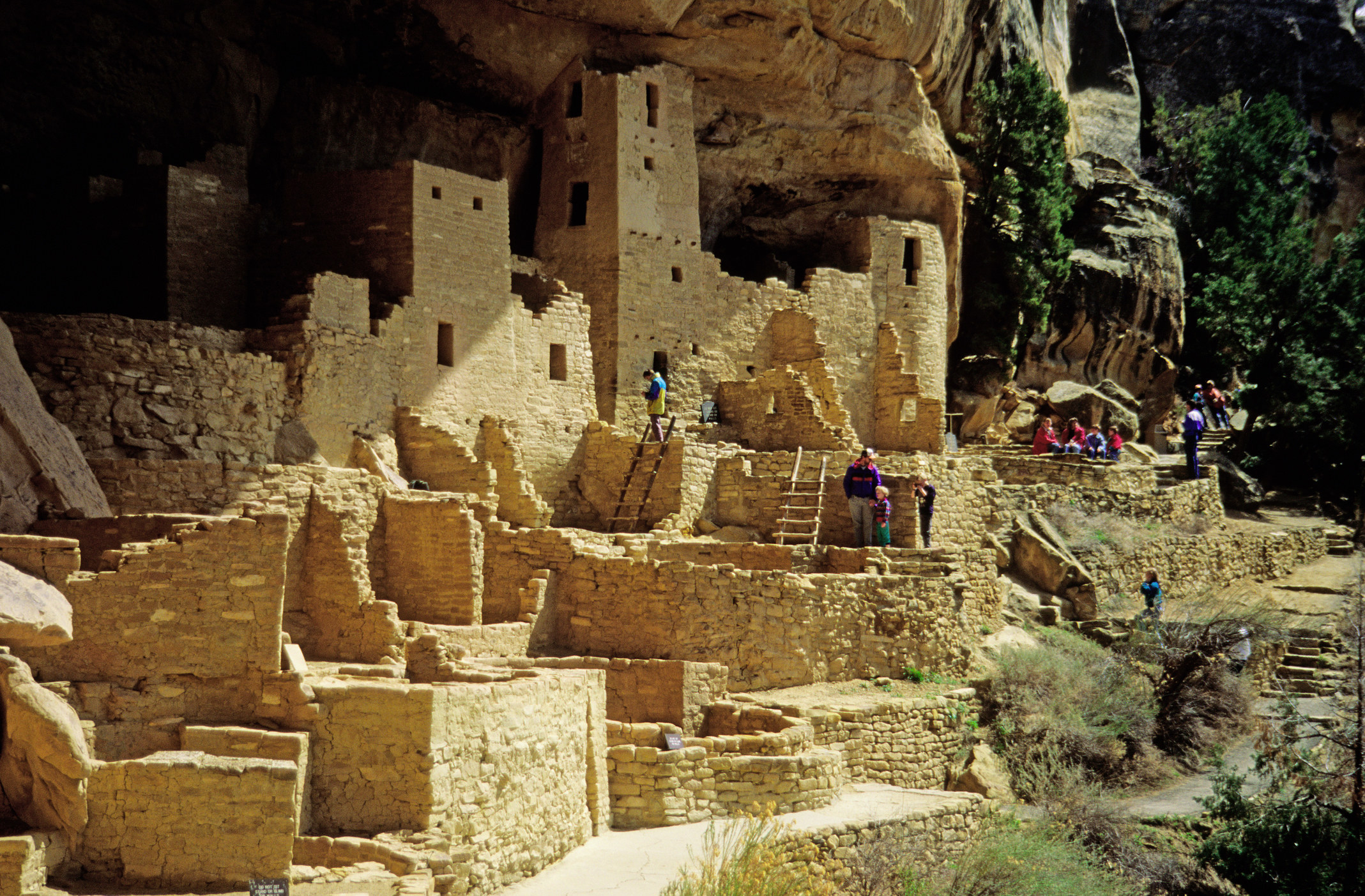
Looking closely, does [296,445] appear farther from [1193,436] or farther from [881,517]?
[1193,436]

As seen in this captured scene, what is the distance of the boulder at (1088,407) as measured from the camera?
31.6 metres

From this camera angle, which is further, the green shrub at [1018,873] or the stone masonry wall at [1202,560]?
the stone masonry wall at [1202,560]

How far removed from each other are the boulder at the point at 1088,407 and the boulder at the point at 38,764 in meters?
24.8

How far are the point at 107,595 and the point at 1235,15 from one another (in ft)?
122

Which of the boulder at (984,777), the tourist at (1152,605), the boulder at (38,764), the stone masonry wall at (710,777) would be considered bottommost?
the boulder at (984,777)

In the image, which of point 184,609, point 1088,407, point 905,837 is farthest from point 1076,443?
point 184,609

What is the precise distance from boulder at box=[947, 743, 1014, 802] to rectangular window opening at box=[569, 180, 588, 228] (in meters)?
10.4

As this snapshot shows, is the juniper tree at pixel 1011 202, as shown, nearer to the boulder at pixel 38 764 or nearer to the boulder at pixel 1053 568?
the boulder at pixel 1053 568

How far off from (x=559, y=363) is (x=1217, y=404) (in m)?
18.3

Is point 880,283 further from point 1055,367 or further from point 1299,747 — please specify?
point 1299,747

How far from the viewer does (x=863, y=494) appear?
20.1 metres

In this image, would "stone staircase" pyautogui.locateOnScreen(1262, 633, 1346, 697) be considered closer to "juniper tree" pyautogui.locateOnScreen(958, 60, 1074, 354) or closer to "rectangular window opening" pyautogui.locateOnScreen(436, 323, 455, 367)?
"juniper tree" pyautogui.locateOnScreen(958, 60, 1074, 354)

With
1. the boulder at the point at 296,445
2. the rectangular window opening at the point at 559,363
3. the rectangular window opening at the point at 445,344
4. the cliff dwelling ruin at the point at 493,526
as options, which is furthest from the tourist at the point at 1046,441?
the boulder at the point at 296,445

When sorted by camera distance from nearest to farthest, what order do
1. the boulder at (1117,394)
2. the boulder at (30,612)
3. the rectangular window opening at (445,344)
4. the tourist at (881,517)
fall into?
the boulder at (30,612), the rectangular window opening at (445,344), the tourist at (881,517), the boulder at (1117,394)
